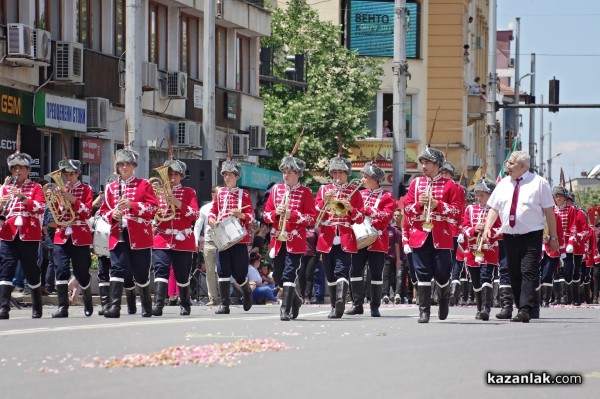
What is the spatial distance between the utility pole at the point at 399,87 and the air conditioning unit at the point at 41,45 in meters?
11.6

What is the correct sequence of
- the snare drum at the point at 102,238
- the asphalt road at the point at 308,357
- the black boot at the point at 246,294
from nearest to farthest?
the asphalt road at the point at 308,357 < the snare drum at the point at 102,238 < the black boot at the point at 246,294

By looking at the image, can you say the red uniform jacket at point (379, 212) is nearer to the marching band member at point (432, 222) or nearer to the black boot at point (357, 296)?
the black boot at point (357, 296)

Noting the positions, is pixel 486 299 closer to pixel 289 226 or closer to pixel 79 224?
pixel 289 226

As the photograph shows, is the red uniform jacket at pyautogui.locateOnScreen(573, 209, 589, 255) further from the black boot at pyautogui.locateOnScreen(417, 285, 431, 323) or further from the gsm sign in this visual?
the black boot at pyautogui.locateOnScreen(417, 285, 431, 323)

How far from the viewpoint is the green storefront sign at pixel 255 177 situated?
4694 centimetres

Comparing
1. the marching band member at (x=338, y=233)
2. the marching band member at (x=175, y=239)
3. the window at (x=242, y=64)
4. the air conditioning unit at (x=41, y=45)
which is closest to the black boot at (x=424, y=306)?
the marching band member at (x=338, y=233)

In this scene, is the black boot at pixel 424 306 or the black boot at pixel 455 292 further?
the black boot at pixel 455 292

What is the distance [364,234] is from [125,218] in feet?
10.0

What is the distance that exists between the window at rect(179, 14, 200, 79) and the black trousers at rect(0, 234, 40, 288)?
23.0m

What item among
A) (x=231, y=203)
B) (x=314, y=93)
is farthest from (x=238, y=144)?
(x=231, y=203)

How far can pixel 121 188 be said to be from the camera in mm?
20375

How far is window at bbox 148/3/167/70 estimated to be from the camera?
1586 inches

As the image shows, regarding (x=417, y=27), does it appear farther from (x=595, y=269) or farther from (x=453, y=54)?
(x=595, y=269)

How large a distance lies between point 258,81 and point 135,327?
3304 centimetres
